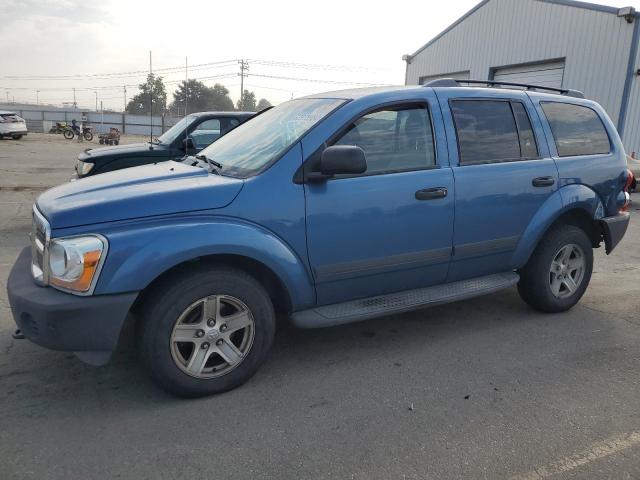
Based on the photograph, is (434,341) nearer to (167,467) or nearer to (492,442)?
(492,442)

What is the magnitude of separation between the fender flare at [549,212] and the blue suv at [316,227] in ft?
0.05

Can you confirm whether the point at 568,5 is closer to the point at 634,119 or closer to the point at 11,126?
the point at 634,119

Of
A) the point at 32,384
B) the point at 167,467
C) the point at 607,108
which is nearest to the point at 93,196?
the point at 32,384

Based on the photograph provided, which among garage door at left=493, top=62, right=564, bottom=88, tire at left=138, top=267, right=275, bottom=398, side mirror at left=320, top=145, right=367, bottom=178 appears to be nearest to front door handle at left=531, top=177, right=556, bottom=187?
side mirror at left=320, top=145, right=367, bottom=178

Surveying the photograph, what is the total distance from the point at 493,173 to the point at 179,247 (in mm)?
2446

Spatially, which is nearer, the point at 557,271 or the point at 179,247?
the point at 179,247

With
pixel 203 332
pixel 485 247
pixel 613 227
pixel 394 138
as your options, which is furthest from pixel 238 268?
pixel 613 227

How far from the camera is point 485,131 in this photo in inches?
160

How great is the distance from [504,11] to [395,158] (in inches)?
703

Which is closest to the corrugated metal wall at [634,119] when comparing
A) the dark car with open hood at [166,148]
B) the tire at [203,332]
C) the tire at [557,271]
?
the dark car with open hood at [166,148]

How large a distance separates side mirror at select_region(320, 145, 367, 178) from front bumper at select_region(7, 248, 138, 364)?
1.36 metres

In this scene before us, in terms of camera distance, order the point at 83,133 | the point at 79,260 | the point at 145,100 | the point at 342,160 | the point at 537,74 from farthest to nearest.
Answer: the point at 145,100
the point at 83,133
the point at 537,74
the point at 342,160
the point at 79,260

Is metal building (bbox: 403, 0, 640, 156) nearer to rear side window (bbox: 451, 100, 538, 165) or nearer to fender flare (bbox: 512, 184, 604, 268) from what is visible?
fender flare (bbox: 512, 184, 604, 268)

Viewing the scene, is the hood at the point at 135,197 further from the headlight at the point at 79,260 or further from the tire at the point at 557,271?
the tire at the point at 557,271
